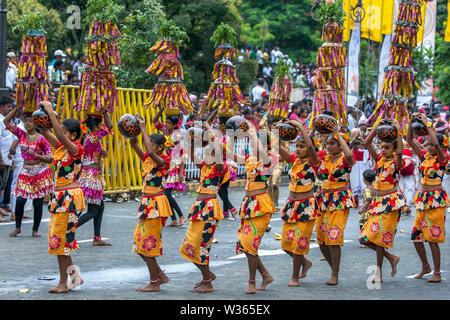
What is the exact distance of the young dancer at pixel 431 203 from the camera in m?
8.98

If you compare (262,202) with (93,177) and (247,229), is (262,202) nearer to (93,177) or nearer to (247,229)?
(247,229)

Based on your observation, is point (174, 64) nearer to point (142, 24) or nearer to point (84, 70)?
point (84, 70)

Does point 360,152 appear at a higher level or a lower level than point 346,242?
higher

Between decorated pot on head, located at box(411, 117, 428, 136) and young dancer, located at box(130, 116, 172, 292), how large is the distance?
315cm

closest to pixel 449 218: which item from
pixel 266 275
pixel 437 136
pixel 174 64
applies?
pixel 437 136

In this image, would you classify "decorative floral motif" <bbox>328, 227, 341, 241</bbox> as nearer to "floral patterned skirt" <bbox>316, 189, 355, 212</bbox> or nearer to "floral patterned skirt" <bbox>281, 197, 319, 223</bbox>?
"floral patterned skirt" <bbox>316, 189, 355, 212</bbox>

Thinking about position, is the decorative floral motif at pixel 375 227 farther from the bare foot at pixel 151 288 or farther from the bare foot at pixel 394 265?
the bare foot at pixel 151 288

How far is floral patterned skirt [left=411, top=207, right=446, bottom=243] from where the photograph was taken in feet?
29.5

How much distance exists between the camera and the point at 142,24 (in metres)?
17.6

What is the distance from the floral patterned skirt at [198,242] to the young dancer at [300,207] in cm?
98

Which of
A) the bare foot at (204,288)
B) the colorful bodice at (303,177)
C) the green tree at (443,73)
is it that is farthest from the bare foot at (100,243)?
the green tree at (443,73)

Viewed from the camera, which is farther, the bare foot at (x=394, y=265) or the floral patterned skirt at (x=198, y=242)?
the bare foot at (x=394, y=265)
